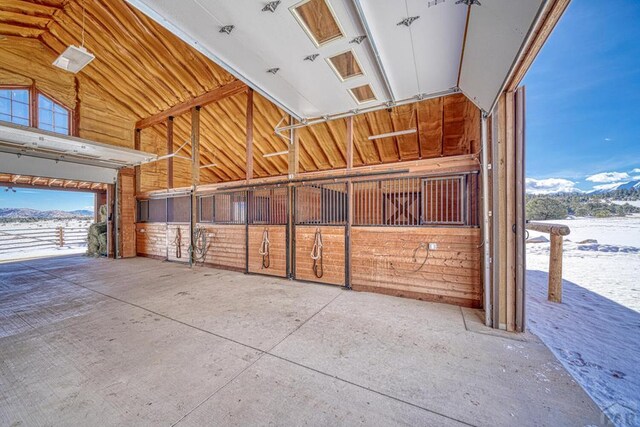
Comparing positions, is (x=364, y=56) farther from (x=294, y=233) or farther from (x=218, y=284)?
(x=218, y=284)

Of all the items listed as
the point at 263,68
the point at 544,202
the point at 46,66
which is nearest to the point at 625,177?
the point at 544,202

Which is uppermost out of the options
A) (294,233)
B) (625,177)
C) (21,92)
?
(21,92)

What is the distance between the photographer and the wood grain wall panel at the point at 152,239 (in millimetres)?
6562

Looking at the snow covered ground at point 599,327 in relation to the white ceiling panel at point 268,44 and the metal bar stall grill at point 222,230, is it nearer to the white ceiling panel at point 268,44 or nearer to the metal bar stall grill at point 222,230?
the white ceiling panel at point 268,44

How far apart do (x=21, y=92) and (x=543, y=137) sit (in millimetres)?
17291

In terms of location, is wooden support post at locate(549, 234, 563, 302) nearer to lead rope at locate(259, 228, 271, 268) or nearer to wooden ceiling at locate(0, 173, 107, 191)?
lead rope at locate(259, 228, 271, 268)

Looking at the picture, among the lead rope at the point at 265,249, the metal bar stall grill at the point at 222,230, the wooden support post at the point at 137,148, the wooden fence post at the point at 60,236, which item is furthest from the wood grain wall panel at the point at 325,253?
the wooden fence post at the point at 60,236

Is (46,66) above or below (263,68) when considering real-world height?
above

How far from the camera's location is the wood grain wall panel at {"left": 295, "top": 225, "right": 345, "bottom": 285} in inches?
150

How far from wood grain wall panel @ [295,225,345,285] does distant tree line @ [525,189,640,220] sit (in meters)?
13.1

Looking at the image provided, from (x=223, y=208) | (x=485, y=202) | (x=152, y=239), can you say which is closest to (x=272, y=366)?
(x=485, y=202)

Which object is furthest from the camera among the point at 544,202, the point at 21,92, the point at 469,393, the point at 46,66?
the point at 544,202

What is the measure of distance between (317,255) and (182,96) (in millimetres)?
6034

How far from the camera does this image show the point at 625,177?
10.3m
